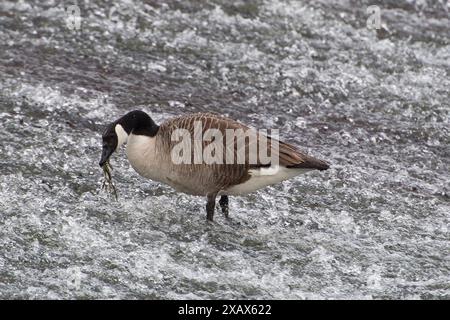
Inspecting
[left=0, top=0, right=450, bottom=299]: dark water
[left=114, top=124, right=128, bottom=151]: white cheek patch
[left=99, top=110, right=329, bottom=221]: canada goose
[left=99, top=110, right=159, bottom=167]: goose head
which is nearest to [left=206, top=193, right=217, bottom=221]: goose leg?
[left=99, top=110, right=329, bottom=221]: canada goose

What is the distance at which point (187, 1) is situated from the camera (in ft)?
51.5

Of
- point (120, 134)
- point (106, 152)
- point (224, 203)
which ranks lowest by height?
point (224, 203)

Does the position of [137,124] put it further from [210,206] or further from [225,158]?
[210,206]

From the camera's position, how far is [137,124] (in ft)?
30.4

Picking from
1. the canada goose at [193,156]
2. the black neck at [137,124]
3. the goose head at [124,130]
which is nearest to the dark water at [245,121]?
the canada goose at [193,156]

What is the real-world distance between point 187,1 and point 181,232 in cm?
719

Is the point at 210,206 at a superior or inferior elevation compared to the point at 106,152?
inferior

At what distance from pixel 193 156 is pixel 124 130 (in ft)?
2.43

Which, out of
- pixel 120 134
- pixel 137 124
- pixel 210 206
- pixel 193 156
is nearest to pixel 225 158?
pixel 193 156

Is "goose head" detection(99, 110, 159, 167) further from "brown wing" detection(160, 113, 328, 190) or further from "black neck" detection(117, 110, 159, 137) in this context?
"brown wing" detection(160, 113, 328, 190)

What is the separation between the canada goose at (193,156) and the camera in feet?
29.9

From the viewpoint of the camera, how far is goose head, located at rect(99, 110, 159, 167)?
30.1 ft

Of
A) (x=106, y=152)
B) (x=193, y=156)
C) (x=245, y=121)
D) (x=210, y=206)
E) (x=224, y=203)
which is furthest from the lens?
(x=245, y=121)
